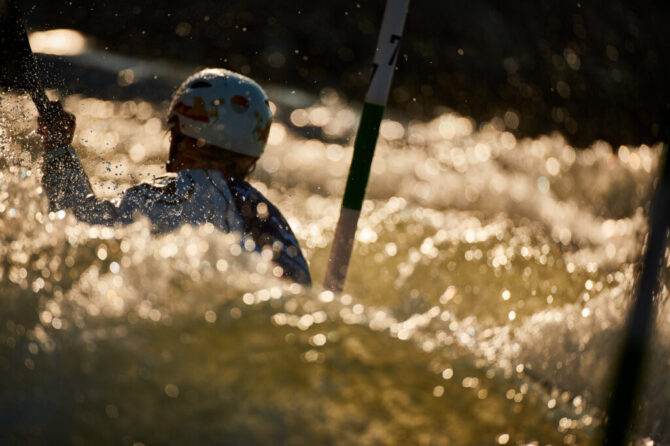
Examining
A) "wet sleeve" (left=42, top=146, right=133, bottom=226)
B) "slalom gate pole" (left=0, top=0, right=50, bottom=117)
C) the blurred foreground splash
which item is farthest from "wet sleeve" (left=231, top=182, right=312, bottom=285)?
"slalom gate pole" (left=0, top=0, right=50, bottom=117)

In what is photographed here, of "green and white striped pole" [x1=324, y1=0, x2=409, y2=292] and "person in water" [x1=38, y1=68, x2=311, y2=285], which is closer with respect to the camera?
"person in water" [x1=38, y1=68, x2=311, y2=285]

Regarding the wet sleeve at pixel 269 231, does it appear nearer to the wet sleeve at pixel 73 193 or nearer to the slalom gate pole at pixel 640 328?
the wet sleeve at pixel 73 193

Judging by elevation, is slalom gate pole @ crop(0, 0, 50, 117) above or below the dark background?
below

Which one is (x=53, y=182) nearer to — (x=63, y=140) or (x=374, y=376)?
(x=63, y=140)

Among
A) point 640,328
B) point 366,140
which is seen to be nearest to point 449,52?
point 366,140

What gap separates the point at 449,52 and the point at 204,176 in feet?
65.4

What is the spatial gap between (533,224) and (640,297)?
7943mm

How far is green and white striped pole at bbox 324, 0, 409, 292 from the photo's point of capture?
3.36m

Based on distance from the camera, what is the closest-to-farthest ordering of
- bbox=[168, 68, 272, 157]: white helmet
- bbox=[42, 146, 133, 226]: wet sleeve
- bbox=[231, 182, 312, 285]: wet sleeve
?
bbox=[42, 146, 133, 226]: wet sleeve < bbox=[231, 182, 312, 285]: wet sleeve < bbox=[168, 68, 272, 157]: white helmet

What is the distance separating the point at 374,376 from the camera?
182 cm

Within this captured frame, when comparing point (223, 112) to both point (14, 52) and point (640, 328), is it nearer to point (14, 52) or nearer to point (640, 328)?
point (14, 52)

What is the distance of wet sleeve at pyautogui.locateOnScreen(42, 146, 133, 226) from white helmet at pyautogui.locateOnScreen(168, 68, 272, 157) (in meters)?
0.44

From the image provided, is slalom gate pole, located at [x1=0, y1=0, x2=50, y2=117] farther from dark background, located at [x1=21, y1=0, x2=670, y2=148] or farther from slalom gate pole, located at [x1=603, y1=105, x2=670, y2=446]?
dark background, located at [x1=21, y1=0, x2=670, y2=148]

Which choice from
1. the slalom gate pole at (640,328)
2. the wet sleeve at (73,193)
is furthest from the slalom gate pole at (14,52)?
the slalom gate pole at (640,328)
